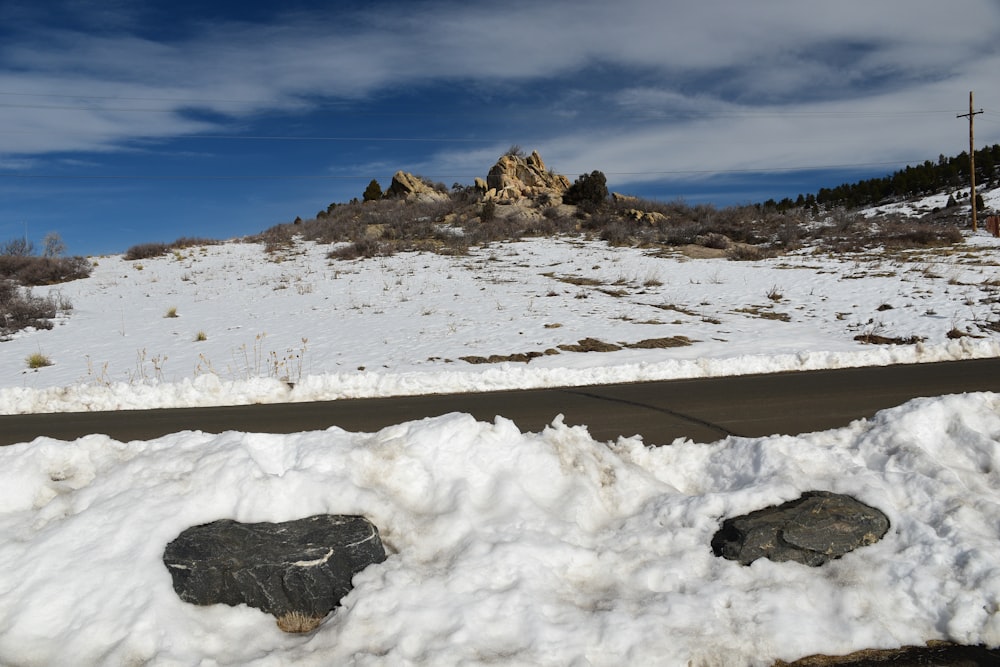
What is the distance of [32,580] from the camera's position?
4.07 m

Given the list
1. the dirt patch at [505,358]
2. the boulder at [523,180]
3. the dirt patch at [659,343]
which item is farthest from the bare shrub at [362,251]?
the dirt patch at [659,343]

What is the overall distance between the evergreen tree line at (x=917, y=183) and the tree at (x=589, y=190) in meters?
29.3

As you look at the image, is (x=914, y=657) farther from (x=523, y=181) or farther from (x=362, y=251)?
(x=523, y=181)

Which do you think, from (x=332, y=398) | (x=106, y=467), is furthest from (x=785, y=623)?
(x=332, y=398)

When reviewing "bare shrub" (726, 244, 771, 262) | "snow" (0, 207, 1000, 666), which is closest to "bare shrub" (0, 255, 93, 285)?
"snow" (0, 207, 1000, 666)

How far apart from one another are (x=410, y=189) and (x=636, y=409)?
47582 mm

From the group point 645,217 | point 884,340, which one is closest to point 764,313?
point 884,340

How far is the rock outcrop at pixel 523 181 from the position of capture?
1858 inches

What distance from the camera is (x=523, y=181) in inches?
2031

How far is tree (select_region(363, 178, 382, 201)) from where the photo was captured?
2217 inches

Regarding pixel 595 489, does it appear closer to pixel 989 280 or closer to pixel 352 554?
pixel 352 554

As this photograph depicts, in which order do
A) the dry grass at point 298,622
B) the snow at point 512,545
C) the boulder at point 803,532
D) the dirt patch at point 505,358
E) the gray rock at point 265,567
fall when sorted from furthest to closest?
the dirt patch at point 505,358 < the boulder at point 803,532 < the gray rock at point 265,567 < the dry grass at point 298,622 < the snow at point 512,545

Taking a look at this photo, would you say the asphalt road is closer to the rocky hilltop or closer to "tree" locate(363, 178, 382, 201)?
the rocky hilltop

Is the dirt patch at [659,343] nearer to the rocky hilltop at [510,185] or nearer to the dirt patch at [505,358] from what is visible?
the dirt patch at [505,358]
